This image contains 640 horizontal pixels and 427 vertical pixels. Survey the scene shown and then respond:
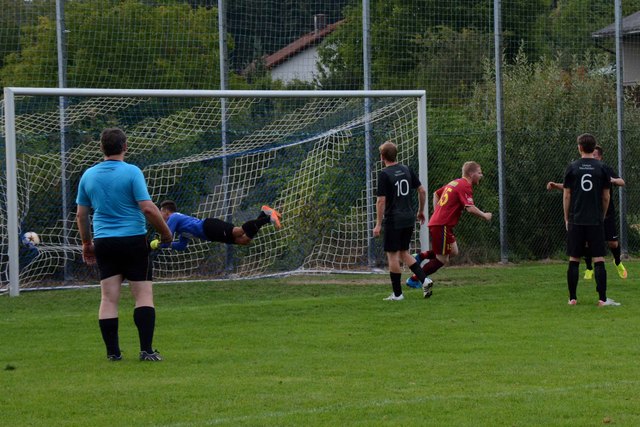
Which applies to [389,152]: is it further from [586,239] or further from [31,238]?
[31,238]

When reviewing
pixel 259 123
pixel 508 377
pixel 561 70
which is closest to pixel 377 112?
pixel 259 123

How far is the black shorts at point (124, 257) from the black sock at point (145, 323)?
25cm

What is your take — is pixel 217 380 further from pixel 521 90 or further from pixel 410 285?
pixel 521 90

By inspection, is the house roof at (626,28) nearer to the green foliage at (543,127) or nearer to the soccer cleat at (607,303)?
the green foliage at (543,127)

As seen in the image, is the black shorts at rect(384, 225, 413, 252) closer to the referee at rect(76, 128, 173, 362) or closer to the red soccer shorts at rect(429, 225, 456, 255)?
the red soccer shorts at rect(429, 225, 456, 255)

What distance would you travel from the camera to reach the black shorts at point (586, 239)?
40.9 ft

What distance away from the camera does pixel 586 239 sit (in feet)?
41.3

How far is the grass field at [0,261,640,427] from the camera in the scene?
7.00 meters

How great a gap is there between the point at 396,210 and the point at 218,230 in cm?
223

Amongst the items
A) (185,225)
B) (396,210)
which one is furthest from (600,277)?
(185,225)

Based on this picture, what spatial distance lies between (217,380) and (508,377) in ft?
6.96

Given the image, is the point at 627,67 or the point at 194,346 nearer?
the point at 194,346

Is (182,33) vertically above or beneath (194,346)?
above

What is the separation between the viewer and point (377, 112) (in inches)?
690
